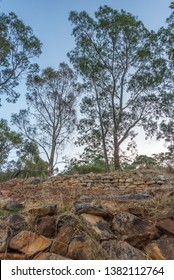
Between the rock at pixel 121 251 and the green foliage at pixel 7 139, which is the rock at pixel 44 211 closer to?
the rock at pixel 121 251

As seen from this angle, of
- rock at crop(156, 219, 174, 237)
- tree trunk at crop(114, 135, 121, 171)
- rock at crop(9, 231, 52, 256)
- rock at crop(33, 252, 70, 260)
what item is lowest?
rock at crop(33, 252, 70, 260)

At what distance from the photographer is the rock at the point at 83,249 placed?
201cm

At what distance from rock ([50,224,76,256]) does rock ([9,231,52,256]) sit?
52 mm

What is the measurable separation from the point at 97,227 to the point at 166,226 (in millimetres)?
478

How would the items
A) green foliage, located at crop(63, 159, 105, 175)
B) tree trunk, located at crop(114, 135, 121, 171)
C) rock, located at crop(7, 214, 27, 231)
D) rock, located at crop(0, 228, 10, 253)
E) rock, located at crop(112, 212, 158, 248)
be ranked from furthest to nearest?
green foliage, located at crop(63, 159, 105, 175), tree trunk, located at crop(114, 135, 121, 171), rock, located at crop(7, 214, 27, 231), rock, located at crop(0, 228, 10, 253), rock, located at crop(112, 212, 158, 248)

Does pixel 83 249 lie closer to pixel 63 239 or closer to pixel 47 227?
pixel 63 239

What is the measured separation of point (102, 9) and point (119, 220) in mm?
13180

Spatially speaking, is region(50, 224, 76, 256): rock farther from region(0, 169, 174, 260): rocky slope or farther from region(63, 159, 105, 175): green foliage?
region(63, 159, 105, 175): green foliage

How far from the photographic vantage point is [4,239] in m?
2.26

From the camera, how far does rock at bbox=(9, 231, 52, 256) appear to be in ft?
7.00

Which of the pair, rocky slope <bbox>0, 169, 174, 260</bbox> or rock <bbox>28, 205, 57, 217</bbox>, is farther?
rock <bbox>28, 205, 57, 217</bbox>

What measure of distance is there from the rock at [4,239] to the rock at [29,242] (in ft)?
0.13

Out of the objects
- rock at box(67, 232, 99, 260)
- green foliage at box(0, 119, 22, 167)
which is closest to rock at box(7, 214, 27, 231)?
rock at box(67, 232, 99, 260)

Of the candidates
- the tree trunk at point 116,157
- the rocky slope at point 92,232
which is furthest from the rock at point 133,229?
the tree trunk at point 116,157
